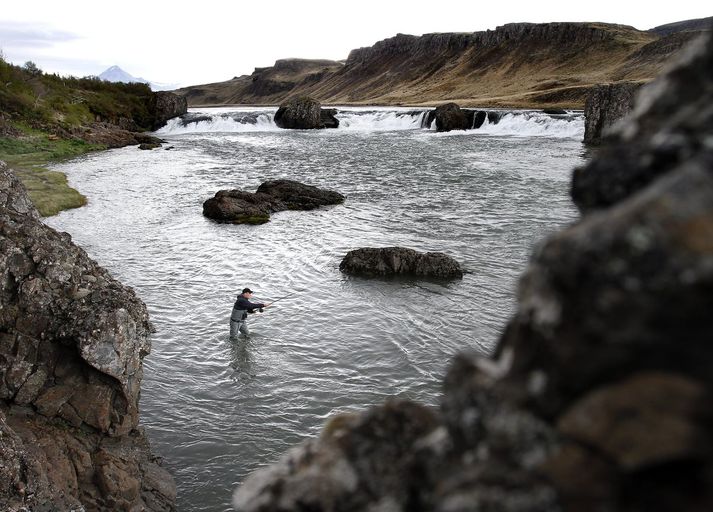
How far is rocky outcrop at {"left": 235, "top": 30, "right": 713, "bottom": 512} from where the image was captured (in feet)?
8.14

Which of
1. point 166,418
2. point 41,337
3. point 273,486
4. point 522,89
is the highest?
point 522,89

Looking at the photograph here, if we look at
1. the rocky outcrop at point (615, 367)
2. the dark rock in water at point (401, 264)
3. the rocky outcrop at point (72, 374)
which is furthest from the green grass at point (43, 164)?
the rocky outcrop at point (615, 367)

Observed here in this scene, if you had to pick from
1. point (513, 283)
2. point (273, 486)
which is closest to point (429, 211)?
point (513, 283)

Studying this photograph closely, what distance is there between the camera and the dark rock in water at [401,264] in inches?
998

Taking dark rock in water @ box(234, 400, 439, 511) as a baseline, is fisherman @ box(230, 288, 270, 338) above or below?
below

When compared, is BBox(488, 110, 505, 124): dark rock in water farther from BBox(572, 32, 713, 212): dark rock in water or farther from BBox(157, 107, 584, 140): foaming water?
BBox(572, 32, 713, 212): dark rock in water

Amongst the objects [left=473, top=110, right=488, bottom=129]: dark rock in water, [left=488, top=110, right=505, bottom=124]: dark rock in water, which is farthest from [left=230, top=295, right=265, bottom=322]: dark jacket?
[left=473, top=110, right=488, bottom=129]: dark rock in water

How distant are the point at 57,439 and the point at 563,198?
121 feet

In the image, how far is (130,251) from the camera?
29609mm

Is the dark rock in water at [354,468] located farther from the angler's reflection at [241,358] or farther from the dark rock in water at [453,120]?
the dark rock in water at [453,120]

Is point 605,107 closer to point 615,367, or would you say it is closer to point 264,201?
point 264,201

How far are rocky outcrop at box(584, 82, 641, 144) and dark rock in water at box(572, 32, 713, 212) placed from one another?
7548 centimetres

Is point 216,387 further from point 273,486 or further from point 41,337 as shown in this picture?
point 273,486

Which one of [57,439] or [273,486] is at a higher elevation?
[273,486]
